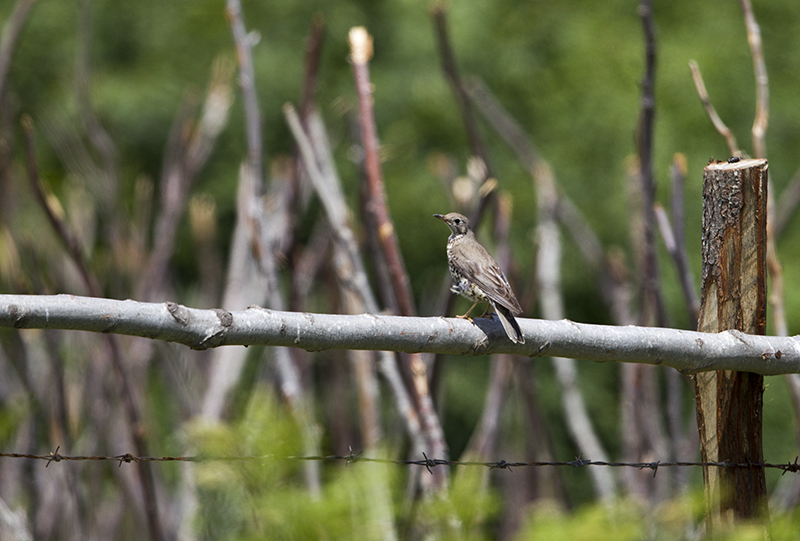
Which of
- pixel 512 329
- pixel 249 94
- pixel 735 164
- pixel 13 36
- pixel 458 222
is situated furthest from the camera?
pixel 13 36

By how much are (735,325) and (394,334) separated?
1172 millimetres

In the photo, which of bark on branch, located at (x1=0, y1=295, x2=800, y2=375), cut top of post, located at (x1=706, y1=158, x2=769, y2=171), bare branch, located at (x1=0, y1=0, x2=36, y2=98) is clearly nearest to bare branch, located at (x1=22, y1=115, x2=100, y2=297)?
bare branch, located at (x1=0, y1=0, x2=36, y2=98)

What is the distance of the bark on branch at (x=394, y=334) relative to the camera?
2156mm

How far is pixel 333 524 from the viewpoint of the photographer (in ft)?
14.3

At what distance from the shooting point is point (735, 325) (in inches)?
112

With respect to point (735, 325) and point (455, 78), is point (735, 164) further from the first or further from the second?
point (455, 78)

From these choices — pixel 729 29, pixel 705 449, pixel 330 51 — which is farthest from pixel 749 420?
pixel 330 51

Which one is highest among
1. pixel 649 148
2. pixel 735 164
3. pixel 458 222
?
pixel 649 148

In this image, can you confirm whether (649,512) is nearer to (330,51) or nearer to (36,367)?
(36,367)

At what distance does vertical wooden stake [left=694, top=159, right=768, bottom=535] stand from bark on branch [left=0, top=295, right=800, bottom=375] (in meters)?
0.13

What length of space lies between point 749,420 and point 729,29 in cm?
726

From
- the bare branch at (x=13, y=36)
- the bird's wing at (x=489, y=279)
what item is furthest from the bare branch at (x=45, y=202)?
the bird's wing at (x=489, y=279)

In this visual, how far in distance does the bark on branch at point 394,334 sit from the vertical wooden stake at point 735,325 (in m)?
0.13

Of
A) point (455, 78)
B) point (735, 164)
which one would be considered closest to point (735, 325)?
point (735, 164)
